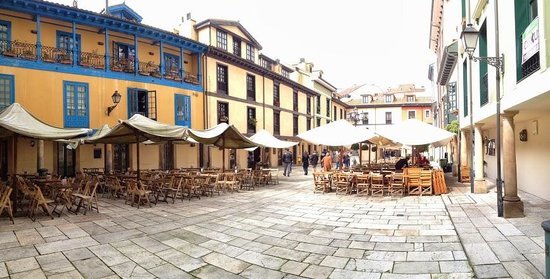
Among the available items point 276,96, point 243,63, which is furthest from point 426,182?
point 276,96

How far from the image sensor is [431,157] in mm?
40969

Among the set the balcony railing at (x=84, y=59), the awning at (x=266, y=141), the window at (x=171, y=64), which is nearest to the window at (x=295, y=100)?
the balcony railing at (x=84, y=59)

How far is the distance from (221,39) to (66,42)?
10578 mm

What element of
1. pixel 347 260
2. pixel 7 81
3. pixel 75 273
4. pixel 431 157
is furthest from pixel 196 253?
pixel 431 157

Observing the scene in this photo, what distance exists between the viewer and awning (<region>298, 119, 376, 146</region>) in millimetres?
11438

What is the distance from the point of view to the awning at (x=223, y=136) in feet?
38.3

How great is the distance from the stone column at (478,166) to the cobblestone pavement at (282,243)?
6.25ft

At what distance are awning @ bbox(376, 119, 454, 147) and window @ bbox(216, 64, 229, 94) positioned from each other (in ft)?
49.0

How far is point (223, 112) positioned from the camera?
24406 mm

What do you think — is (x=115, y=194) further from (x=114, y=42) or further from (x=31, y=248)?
(x=114, y=42)

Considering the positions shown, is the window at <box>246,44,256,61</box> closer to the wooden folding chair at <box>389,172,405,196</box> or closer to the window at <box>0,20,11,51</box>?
the window at <box>0,20,11,51</box>

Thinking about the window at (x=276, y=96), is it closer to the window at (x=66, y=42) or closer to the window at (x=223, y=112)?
the window at (x=223, y=112)

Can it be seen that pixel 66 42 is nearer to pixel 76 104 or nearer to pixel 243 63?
pixel 76 104

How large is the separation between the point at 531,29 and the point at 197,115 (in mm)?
18901
